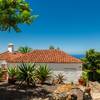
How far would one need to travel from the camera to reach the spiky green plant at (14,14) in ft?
89.2

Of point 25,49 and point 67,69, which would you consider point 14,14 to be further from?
point 25,49

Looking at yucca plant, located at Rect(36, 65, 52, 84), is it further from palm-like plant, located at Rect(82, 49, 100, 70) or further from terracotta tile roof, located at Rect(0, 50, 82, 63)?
palm-like plant, located at Rect(82, 49, 100, 70)

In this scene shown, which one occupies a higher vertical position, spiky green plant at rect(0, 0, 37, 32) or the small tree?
spiky green plant at rect(0, 0, 37, 32)

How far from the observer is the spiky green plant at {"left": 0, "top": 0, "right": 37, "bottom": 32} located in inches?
1071

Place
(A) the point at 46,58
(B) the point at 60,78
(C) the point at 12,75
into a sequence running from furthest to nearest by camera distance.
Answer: (A) the point at 46,58 → (B) the point at 60,78 → (C) the point at 12,75

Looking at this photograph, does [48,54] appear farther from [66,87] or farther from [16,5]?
[66,87]

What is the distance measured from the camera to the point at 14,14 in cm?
2836

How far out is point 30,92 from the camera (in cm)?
2881

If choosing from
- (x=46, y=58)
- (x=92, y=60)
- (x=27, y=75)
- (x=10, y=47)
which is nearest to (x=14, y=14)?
(x=27, y=75)

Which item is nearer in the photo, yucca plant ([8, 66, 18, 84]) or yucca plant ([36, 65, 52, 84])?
yucca plant ([8, 66, 18, 84])

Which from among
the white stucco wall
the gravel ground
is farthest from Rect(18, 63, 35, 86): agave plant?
the white stucco wall

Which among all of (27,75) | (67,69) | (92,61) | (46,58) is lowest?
(27,75)

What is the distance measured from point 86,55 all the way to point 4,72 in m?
15.8

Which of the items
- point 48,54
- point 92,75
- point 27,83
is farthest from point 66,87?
point 92,75
